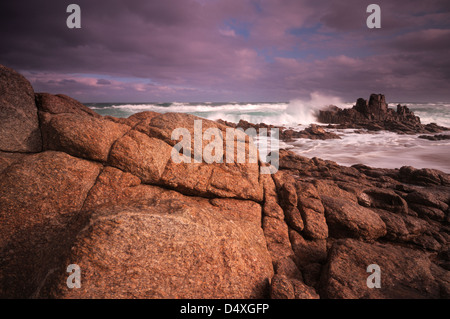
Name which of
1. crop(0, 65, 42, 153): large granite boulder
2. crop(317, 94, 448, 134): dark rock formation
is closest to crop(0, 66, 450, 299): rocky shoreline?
crop(0, 65, 42, 153): large granite boulder

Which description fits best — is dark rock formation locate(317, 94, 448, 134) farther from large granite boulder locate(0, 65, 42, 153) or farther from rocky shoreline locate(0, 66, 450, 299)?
large granite boulder locate(0, 65, 42, 153)

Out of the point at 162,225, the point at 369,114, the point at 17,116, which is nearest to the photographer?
the point at 162,225

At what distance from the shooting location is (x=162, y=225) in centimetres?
372

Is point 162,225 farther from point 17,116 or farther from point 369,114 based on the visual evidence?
point 369,114

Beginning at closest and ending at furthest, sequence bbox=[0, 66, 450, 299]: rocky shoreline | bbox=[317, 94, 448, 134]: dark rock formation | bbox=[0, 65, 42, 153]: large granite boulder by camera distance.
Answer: bbox=[0, 66, 450, 299]: rocky shoreline < bbox=[0, 65, 42, 153]: large granite boulder < bbox=[317, 94, 448, 134]: dark rock formation

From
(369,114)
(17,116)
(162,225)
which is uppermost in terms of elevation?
(369,114)

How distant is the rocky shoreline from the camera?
3438 mm

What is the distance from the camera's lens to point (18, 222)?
420 cm

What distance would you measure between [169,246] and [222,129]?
4.93 meters

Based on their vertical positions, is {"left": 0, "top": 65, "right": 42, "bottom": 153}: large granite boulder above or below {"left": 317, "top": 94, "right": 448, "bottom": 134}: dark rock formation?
below

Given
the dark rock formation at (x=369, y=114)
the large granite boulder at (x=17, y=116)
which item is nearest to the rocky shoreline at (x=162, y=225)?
the large granite boulder at (x=17, y=116)

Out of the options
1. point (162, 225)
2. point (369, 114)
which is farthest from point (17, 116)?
point (369, 114)

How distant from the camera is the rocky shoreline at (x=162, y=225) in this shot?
344 cm
